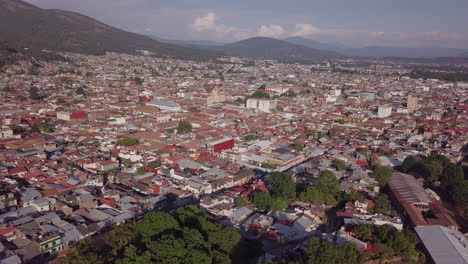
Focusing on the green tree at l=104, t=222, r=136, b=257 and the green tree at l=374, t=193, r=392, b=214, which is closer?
the green tree at l=104, t=222, r=136, b=257

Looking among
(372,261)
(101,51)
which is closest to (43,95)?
(372,261)

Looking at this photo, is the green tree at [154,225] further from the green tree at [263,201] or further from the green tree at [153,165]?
the green tree at [153,165]

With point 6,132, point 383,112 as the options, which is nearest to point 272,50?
point 383,112

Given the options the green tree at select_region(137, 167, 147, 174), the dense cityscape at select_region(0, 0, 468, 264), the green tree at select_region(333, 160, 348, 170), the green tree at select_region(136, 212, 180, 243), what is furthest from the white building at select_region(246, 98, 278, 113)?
the green tree at select_region(136, 212, 180, 243)

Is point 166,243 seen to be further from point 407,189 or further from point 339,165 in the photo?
point 339,165

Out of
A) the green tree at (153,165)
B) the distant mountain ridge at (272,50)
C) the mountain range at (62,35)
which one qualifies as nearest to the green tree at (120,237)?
the green tree at (153,165)

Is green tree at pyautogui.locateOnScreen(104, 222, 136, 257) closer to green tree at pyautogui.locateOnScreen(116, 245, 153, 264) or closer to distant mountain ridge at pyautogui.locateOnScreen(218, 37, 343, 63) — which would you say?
green tree at pyautogui.locateOnScreen(116, 245, 153, 264)
